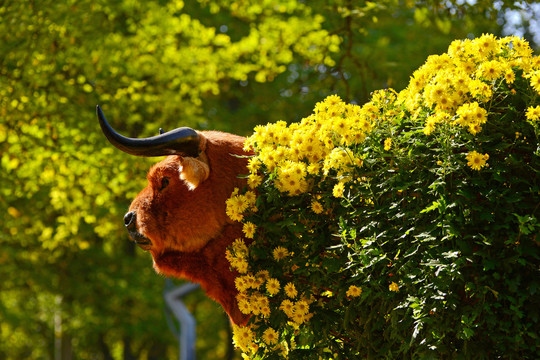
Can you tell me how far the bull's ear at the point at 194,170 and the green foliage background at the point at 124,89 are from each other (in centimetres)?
460

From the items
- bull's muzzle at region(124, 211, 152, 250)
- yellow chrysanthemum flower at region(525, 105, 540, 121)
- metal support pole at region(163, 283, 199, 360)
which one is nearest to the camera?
yellow chrysanthemum flower at region(525, 105, 540, 121)

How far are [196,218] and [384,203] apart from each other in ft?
4.06

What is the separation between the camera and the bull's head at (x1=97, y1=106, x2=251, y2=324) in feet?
13.2

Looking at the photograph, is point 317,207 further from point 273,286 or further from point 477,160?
point 477,160

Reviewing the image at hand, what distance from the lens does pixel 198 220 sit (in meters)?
4.03

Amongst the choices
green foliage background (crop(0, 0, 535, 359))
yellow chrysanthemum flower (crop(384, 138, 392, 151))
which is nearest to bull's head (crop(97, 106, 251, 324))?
yellow chrysanthemum flower (crop(384, 138, 392, 151))

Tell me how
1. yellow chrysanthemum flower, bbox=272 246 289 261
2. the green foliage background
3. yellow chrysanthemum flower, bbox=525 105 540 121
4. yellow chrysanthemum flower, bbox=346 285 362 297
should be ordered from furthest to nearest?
the green foliage background < yellow chrysanthemum flower, bbox=272 246 289 261 < yellow chrysanthemum flower, bbox=346 285 362 297 < yellow chrysanthemum flower, bbox=525 105 540 121

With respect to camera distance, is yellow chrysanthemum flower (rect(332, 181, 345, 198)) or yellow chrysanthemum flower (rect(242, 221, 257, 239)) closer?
yellow chrysanthemum flower (rect(332, 181, 345, 198))

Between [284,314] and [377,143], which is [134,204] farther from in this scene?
[377,143]

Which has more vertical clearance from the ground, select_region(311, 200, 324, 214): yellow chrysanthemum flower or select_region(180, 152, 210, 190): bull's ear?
select_region(311, 200, 324, 214): yellow chrysanthemum flower

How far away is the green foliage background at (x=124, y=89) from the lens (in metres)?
8.84

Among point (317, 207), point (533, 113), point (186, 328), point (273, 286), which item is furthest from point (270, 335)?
point (186, 328)

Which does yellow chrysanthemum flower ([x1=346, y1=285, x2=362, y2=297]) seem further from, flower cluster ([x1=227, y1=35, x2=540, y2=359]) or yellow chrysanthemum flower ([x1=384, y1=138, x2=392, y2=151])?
yellow chrysanthemum flower ([x1=384, y1=138, x2=392, y2=151])

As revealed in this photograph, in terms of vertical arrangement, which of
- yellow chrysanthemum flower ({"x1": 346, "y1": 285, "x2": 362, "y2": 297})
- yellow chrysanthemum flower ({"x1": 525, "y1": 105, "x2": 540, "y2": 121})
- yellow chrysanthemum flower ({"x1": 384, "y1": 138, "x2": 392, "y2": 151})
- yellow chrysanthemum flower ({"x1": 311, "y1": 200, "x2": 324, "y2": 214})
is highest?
yellow chrysanthemum flower ({"x1": 525, "y1": 105, "x2": 540, "y2": 121})
